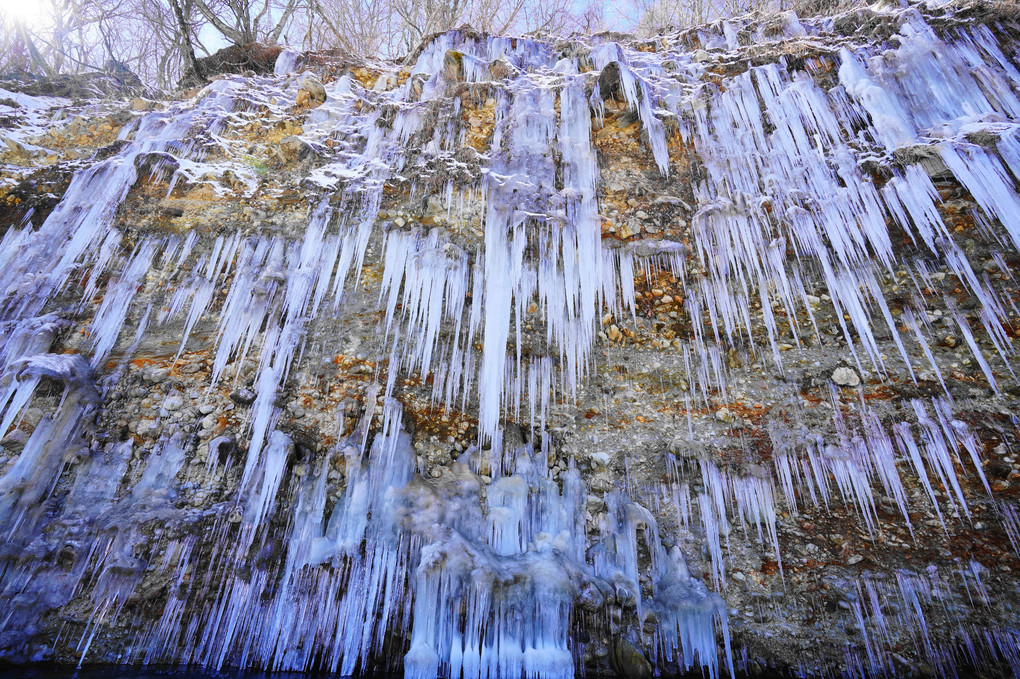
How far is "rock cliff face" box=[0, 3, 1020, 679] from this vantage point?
4.01 m

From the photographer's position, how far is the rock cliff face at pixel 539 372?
4.01 m

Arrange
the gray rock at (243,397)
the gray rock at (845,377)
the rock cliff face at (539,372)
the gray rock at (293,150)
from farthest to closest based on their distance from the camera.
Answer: the gray rock at (293,150) → the gray rock at (243,397) → the gray rock at (845,377) → the rock cliff face at (539,372)

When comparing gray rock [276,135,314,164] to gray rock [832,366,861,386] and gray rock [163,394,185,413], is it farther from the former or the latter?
gray rock [832,366,861,386]

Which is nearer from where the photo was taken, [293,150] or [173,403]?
[173,403]

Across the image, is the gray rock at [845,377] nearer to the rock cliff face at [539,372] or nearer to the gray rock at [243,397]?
the rock cliff face at [539,372]

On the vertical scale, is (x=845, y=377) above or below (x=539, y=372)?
below

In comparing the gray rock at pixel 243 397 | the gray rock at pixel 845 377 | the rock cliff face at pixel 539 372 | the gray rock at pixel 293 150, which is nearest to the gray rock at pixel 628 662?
the rock cliff face at pixel 539 372

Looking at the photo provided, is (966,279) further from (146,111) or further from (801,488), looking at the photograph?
(146,111)

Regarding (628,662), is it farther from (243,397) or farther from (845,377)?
(243,397)

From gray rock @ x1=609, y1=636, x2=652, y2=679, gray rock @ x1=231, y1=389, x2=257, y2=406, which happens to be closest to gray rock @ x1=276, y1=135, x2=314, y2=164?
gray rock @ x1=231, y1=389, x2=257, y2=406

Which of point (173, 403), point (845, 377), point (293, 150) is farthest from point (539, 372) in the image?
point (293, 150)

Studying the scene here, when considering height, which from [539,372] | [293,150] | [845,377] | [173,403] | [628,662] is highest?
[293,150]

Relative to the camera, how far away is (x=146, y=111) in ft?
22.1

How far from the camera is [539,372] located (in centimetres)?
512
